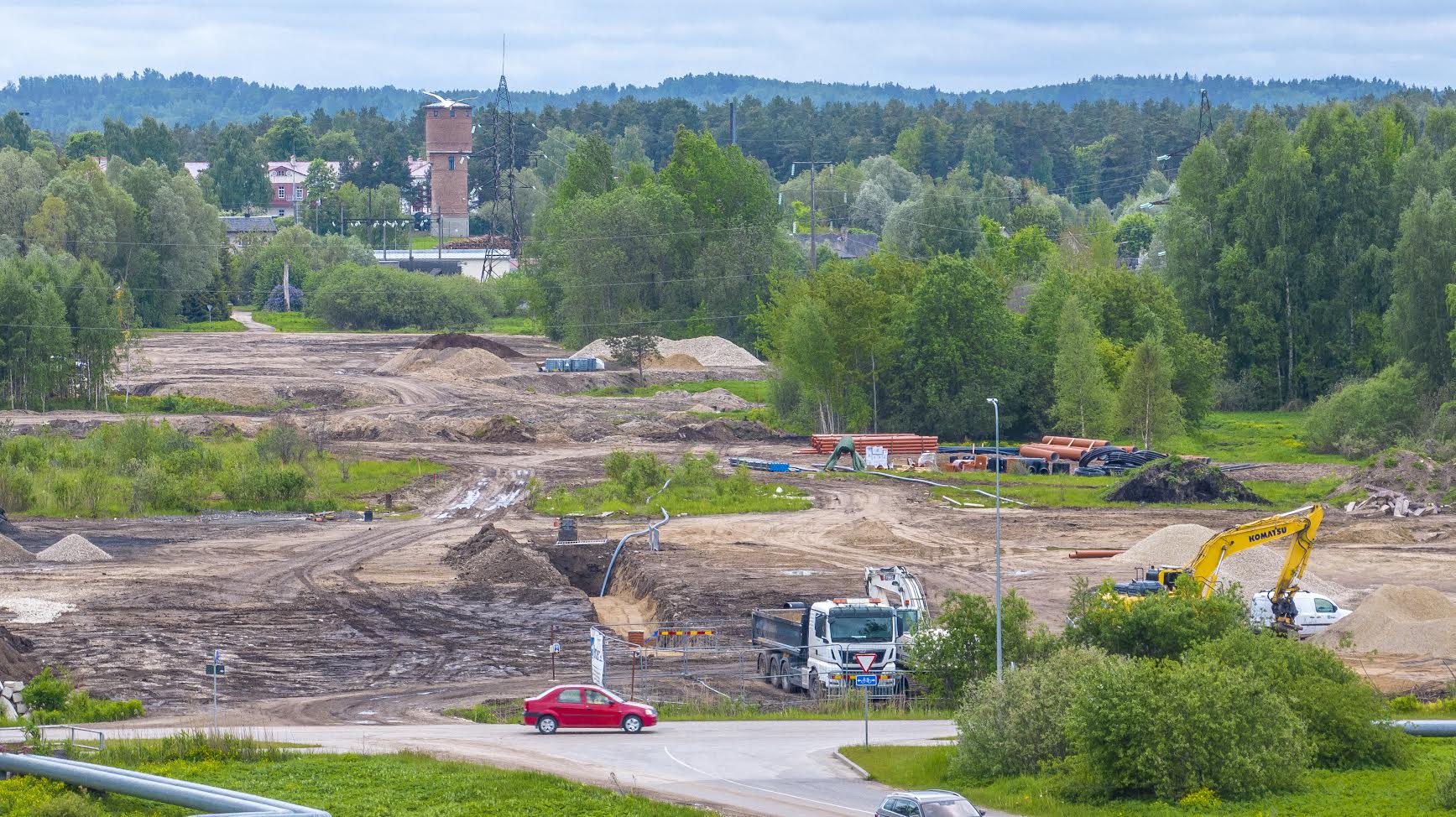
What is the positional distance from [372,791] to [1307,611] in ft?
82.4

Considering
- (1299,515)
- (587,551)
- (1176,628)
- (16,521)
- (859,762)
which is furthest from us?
(16,521)

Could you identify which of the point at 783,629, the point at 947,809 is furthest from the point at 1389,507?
the point at 947,809

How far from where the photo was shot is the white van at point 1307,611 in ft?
133

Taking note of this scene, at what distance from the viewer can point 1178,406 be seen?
74000mm

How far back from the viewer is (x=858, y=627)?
35.2 metres

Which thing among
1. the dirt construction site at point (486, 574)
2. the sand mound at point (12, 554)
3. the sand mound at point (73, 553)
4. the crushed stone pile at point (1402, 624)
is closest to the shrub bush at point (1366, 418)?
the dirt construction site at point (486, 574)

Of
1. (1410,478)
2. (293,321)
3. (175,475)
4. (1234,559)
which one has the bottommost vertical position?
(293,321)

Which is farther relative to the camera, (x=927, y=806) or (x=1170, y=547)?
(x=1170, y=547)

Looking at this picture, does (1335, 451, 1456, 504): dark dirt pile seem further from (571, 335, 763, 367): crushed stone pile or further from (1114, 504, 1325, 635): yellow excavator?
(571, 335, 763, 367): crushed stone pile

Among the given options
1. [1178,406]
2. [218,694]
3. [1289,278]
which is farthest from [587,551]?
[1289,278]

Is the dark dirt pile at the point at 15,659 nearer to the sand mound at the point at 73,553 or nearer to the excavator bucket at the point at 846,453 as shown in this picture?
the sand mound at the point at 73,553

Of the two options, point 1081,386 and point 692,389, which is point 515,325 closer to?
point 692,389

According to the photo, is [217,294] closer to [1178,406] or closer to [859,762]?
[1178,406]

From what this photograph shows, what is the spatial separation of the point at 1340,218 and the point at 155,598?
228 ft
